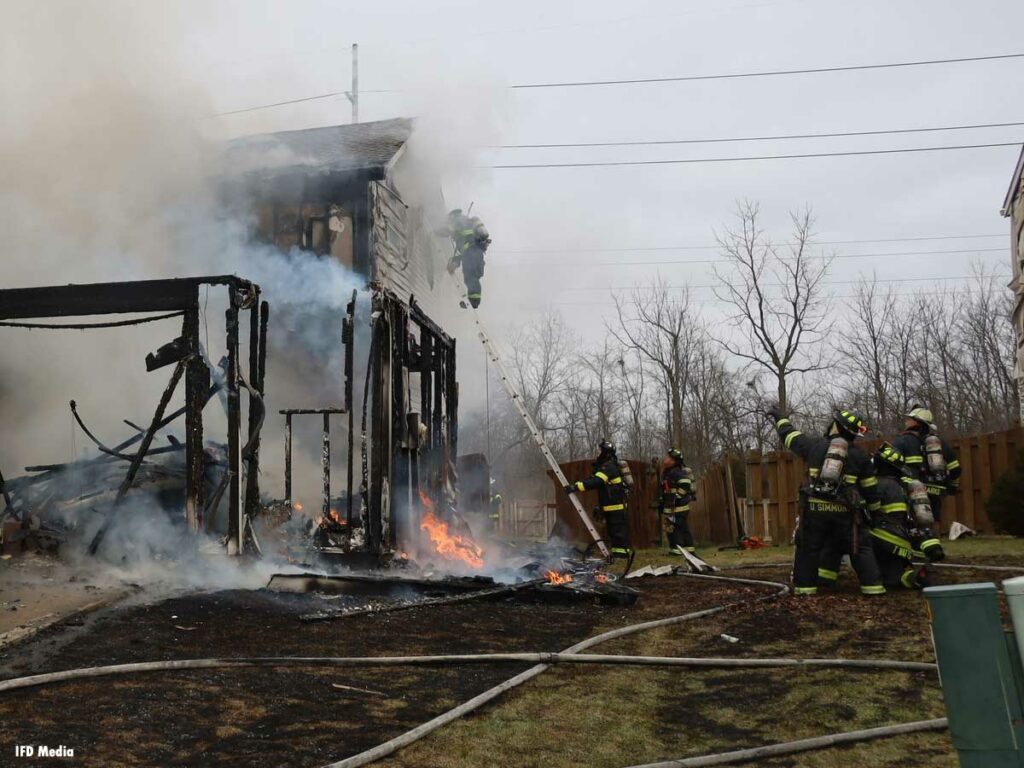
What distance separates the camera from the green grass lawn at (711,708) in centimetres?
403

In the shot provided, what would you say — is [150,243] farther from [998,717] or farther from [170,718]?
[998,717]

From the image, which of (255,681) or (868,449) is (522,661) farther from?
(868,449)

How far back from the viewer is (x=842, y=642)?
640 centimetres

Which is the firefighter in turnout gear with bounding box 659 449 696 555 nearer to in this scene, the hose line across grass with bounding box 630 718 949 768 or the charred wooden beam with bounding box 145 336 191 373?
the charred wooden beam with bounding box 145 336 191 373

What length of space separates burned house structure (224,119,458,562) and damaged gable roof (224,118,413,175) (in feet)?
0.09

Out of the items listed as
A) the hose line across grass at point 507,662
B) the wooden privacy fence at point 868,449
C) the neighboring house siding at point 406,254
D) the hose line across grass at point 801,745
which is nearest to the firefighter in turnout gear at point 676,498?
the wooden privacy fence at point 868,449

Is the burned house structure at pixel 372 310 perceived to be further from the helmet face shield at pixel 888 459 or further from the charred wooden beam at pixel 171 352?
the helmet face shield at pixel 888 459

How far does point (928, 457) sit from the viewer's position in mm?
10375

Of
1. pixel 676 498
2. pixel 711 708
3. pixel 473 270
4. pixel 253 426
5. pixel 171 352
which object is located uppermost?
pixel 473 270

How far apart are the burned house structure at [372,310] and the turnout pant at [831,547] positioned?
4500mm

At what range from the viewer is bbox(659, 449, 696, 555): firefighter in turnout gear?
14135 millimetres

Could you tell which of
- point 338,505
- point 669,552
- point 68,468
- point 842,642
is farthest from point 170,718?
point 669,552

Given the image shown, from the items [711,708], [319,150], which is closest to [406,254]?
[319,150]

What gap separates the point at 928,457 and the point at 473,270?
10260mm
